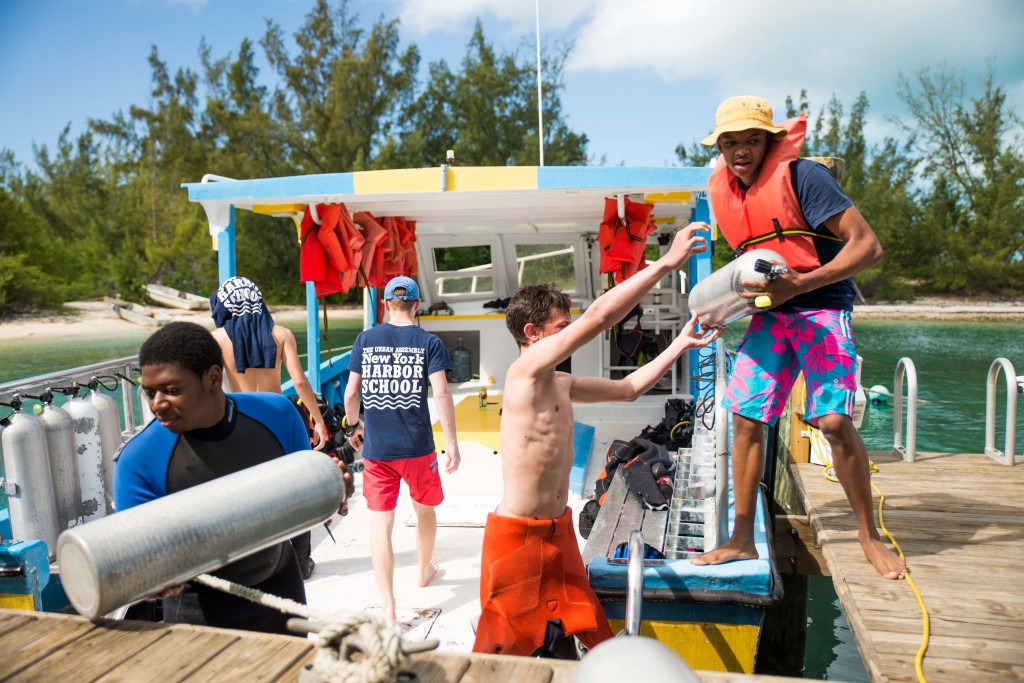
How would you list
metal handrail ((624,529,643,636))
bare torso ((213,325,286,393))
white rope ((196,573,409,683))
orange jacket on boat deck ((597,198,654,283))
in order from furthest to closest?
orange jacket on boat deck ((597,198,654,283)) → bare torso ((213,325,286,393)) → metal handrail ((624,529,643,636)) → white rope ((196,573,409,683))

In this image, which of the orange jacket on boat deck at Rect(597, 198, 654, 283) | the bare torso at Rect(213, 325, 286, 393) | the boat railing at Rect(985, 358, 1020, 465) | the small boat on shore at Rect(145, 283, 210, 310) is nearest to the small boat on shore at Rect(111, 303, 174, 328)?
the small boat on shore at Rect(145, 283, 210, 310)

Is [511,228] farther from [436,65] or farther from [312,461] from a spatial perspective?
[436,65]

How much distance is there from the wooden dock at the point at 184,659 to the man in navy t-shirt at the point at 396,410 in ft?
7.25

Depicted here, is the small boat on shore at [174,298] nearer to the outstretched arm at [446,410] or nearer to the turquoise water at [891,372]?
the turquoise water at [891,372]

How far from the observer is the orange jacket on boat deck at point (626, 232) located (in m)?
7.11

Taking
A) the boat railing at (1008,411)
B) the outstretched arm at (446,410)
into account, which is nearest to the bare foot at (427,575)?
the outstretched arm at (446,410)

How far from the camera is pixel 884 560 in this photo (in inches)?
120

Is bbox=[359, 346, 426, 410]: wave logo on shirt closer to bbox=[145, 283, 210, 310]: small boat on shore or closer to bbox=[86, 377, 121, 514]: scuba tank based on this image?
bbox=[86, 377, 121, 514]: scuba tank

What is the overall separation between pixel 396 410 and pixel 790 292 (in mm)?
2232

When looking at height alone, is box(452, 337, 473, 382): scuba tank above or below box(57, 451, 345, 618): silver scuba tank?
below

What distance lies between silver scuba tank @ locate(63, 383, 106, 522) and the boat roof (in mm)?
2295

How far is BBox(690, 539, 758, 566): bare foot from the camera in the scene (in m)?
3.08

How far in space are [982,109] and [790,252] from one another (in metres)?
50.2

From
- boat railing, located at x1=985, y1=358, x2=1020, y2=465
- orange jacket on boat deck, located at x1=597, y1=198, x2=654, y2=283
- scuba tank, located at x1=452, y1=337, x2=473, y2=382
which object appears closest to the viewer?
boat railing, located at x1=985, y1=358, x2=1020, y2=465
